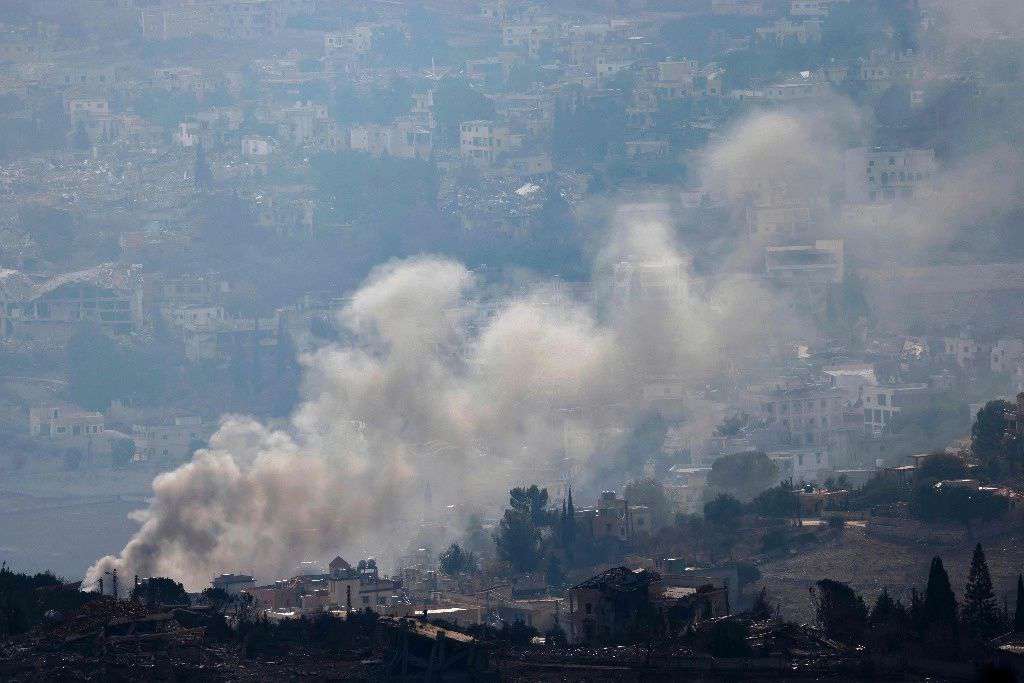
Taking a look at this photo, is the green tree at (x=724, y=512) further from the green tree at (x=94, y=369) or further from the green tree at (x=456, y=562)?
the green tree at (x=94, y=369)

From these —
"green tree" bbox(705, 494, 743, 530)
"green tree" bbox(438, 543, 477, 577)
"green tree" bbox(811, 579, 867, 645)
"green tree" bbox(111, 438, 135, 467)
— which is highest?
"green tree" bbox(111, 438, 135, 467)

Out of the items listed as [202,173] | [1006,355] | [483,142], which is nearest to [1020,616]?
[1006,355]

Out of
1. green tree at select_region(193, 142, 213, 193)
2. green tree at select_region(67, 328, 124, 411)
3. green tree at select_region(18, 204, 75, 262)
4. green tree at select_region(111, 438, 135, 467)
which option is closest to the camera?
green tree at select_region(111, 438, 135, 467)

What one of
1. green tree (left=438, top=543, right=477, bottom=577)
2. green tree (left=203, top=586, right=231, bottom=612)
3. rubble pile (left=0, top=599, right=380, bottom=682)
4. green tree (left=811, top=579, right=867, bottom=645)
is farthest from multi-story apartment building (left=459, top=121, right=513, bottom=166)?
rubble pile (left=0, top=599, right=380, bottom=682)

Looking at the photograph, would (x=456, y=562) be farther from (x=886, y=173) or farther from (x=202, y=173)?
(x=202, y=173)

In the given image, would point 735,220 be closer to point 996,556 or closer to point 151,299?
point 151,299

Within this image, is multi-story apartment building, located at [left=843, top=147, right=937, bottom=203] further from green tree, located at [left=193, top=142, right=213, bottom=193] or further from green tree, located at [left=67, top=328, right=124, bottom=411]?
green tree, located at [left=67, top=328, right=124, bottom=411]

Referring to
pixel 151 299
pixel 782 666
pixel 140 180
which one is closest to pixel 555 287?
pixel 151 299

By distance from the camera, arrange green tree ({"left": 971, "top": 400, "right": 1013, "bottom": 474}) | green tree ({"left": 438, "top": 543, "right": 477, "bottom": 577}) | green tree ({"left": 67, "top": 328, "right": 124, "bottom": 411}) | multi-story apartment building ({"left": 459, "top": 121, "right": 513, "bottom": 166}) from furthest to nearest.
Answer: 1. multi-story apartment building ({"left": 459, "top": 121, "right": 513, "bottom": 166})
2. green tree ({"left": 67, "top": 328, "right": 124, "bottom": 411})
3. green tree ({"left": 438, "top": 543, "right": 477, "bottom": 577})
4. green tree ({"left": 971, "top": 400, "right": 1013, "bottom": 474})
